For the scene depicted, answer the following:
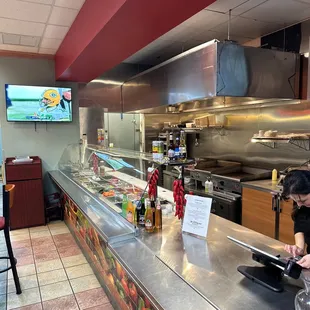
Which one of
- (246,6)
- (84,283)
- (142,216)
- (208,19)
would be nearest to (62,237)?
(84,283)

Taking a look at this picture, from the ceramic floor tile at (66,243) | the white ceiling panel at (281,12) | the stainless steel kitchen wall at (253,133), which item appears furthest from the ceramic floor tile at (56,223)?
the white ceiling panel at (281,12)

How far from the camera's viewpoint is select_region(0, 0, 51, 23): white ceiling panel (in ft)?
9.18

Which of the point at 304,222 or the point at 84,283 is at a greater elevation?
the point at 304,222

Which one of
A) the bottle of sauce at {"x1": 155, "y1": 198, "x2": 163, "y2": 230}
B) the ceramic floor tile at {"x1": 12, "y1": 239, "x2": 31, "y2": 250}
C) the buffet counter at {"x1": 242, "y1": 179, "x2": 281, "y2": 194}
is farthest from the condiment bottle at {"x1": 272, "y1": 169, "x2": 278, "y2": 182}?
the ceramic floor tile at {"x1": 12, "y1": 239, "x2": 31, "y2": 250}

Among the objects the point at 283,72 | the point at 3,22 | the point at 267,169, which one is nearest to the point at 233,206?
the point at 267,169

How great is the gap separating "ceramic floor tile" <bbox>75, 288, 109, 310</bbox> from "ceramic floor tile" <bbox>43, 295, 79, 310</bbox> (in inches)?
2.1

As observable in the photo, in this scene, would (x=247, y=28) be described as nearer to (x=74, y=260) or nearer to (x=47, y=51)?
(x=47, y=51)

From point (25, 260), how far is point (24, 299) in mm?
891

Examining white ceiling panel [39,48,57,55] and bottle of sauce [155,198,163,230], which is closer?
bottle of sauce [155,198,163,230]

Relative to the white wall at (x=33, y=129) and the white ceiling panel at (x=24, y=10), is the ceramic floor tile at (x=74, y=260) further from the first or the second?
the white ceiling panel at (x=24, y=10)

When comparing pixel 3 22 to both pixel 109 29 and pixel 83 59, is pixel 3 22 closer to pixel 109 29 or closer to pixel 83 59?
pixel 83 59

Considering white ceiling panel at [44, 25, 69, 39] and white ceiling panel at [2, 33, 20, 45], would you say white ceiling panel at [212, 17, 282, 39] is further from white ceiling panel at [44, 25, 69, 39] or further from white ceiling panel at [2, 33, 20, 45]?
white ceiling panel at [2, 33, 20, 45]

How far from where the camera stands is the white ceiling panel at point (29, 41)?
390 centimetres

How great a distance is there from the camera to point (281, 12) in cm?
312
